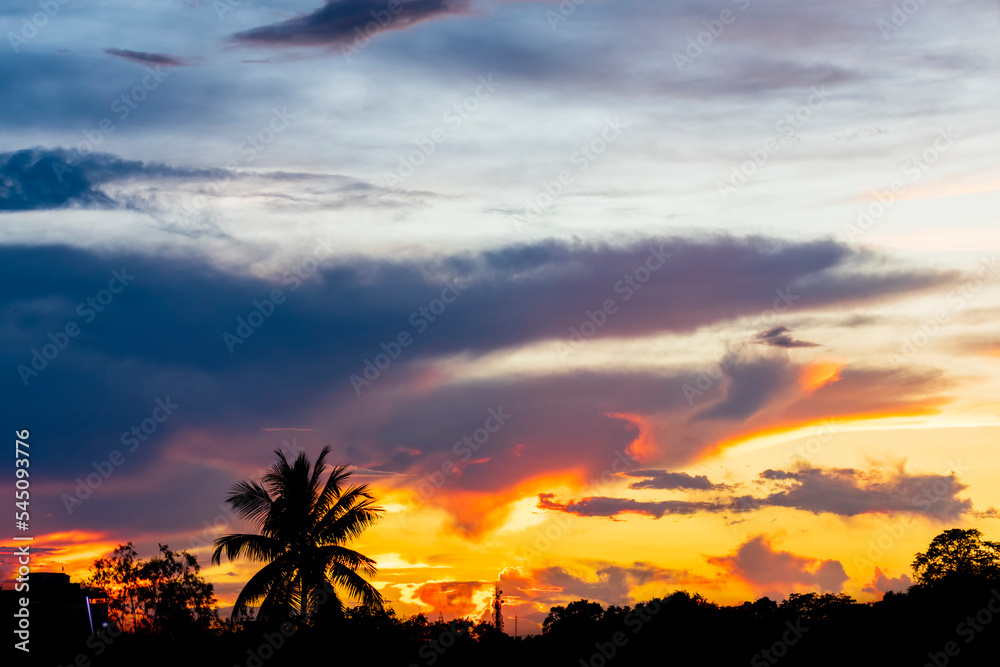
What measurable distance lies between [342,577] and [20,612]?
13037 millimetres

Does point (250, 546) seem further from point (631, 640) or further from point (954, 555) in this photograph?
point (954, 555)

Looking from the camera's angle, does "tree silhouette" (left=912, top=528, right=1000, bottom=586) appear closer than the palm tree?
No

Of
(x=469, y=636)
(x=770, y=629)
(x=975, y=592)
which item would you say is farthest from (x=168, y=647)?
(x=975, y=592)

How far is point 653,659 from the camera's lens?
4038 cm

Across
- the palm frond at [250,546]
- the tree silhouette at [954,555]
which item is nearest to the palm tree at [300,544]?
the palm frond at [250,546]

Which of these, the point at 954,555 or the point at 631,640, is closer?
the point at 631,640

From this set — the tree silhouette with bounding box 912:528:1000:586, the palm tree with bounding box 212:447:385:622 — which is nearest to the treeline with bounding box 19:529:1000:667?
the palm tree with bounding box 212:447:385:622

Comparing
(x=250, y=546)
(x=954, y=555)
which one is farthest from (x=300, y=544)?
(x=954, y=555)

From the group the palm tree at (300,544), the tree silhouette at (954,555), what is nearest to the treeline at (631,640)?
the palm tree at (300,544)

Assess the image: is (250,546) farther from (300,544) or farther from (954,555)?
(954,555)

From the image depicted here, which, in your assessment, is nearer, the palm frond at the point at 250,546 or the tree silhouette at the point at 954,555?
the palm frond at the point at 250,546

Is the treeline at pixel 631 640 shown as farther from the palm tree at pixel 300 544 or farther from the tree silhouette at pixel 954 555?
the tree silhouette at pixel 954 555

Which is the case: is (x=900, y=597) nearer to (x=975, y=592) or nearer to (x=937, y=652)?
(x=975, y=592)

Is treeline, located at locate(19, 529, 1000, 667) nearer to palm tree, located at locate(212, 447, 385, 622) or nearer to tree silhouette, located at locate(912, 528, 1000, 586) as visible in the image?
palm tree, located at locate(212, 447, 385, 622)
